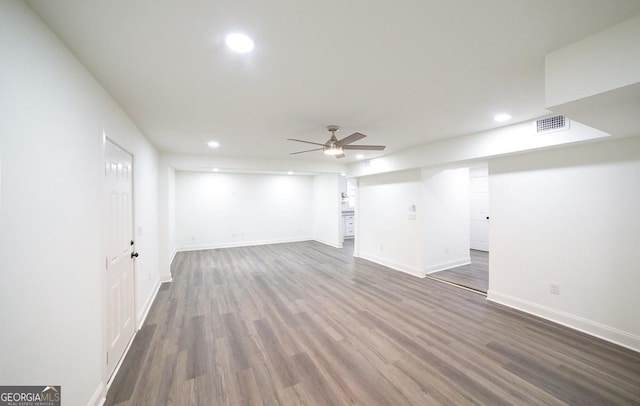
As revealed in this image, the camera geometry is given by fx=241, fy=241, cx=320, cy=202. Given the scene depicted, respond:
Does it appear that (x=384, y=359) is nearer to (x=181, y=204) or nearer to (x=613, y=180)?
(x=613, y=180)

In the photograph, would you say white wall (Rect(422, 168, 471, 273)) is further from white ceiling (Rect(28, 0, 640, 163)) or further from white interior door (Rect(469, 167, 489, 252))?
white ceiling (Rect(28, 0, 640, 163))

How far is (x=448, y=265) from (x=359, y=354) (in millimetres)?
3789

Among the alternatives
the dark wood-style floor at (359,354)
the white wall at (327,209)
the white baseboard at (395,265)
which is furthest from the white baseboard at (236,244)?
the dark wood-style floor at (359,354)

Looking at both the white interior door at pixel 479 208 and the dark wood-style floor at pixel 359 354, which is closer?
the dark wood-style floor at pixel 359 354

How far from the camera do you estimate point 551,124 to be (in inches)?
111

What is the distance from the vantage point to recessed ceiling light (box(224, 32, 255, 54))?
4.74 ft

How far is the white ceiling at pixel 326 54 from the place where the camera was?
4.12ft

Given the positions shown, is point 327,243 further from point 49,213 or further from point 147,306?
point 49,213

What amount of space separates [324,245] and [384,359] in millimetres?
5745

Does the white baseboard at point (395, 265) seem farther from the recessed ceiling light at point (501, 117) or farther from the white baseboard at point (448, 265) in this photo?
the recessed ceiling light at point (501, 117)

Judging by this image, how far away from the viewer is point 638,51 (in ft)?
4.49

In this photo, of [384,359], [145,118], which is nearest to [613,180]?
[384,359]

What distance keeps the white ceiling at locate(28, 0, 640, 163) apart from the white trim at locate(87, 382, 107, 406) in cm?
238

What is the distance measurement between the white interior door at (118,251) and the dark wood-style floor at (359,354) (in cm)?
25
